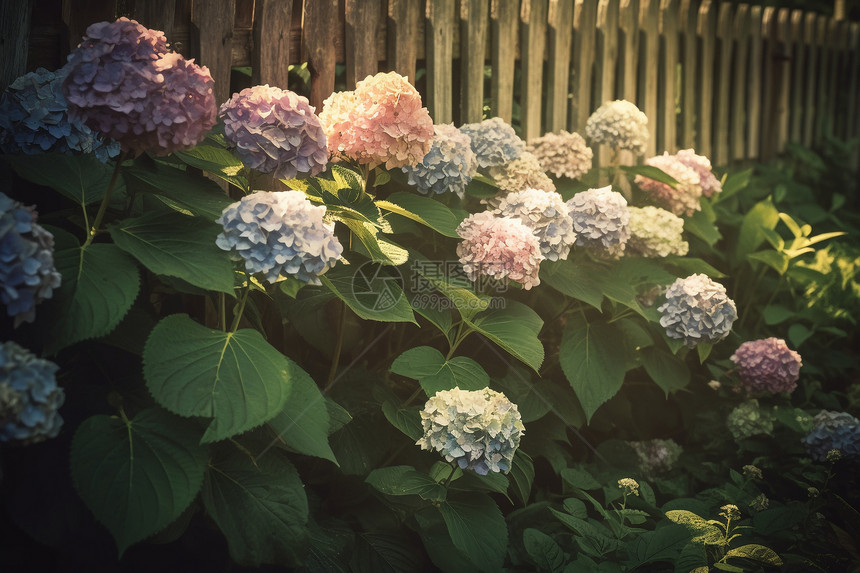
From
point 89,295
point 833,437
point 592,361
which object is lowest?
point 833,437

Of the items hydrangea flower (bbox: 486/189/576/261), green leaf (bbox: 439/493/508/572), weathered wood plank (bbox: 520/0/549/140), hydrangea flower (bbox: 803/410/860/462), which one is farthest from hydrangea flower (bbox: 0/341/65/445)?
weathered wood plank (bbox: 520/0/549/140)

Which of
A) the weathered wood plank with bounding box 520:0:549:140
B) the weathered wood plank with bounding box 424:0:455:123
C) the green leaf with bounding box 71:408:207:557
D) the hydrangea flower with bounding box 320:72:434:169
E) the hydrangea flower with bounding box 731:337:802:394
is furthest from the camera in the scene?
the weathered wood plank with bounding box 520:0:549:140

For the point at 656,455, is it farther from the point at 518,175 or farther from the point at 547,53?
the point at 547,53

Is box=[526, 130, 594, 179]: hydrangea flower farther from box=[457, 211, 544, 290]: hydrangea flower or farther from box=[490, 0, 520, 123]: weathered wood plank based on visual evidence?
box=[457, 211, 544, 290]: hydrangea flower

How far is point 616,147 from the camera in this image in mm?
3699

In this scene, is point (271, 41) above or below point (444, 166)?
above

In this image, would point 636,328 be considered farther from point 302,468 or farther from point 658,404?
point 302,468

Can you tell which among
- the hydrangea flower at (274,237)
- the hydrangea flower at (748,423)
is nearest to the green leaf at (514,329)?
the hydrangea flower at (274,237)

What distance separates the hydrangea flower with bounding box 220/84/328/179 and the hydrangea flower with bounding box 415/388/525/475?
819mm

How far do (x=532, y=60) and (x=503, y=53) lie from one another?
0.25 meters

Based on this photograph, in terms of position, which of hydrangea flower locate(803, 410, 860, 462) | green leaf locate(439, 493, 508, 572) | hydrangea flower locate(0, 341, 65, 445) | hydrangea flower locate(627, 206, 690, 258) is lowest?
hydrangea flower locate(803, 410, 860, 462)

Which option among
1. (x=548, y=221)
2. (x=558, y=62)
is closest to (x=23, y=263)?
(x=548, y=221)

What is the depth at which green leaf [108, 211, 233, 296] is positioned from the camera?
1813 mm

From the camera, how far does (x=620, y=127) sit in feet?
11.8
